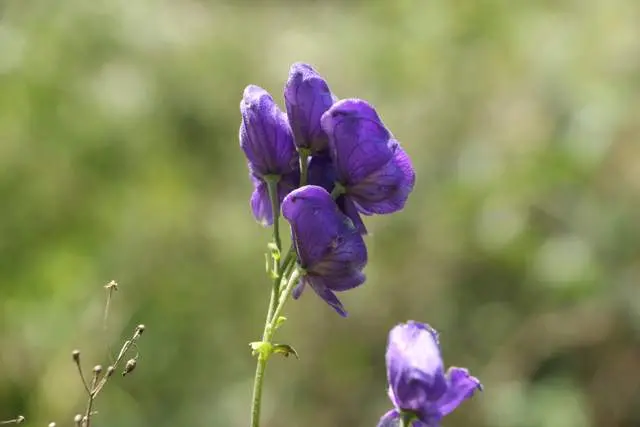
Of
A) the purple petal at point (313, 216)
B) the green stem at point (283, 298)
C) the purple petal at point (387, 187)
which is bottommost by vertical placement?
the green stem at point (283, 298)

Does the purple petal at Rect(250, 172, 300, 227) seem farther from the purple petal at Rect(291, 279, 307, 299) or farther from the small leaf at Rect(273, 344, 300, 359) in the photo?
the small leaf at Rect(273, 344, 300, 359)

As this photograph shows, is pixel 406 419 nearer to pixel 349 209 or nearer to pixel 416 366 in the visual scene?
pixel 416 366

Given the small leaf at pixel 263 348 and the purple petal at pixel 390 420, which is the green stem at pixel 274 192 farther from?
the purple petal at pixel 390 420

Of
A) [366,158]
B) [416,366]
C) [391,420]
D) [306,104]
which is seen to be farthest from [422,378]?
[306,104]

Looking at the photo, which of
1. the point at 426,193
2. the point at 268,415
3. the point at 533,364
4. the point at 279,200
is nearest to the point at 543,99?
the point at 426,193

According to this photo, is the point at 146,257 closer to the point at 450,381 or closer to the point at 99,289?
the point at 99,289

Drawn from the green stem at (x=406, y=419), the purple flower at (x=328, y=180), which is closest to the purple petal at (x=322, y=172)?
the purple flower at (x=328, y=180)
